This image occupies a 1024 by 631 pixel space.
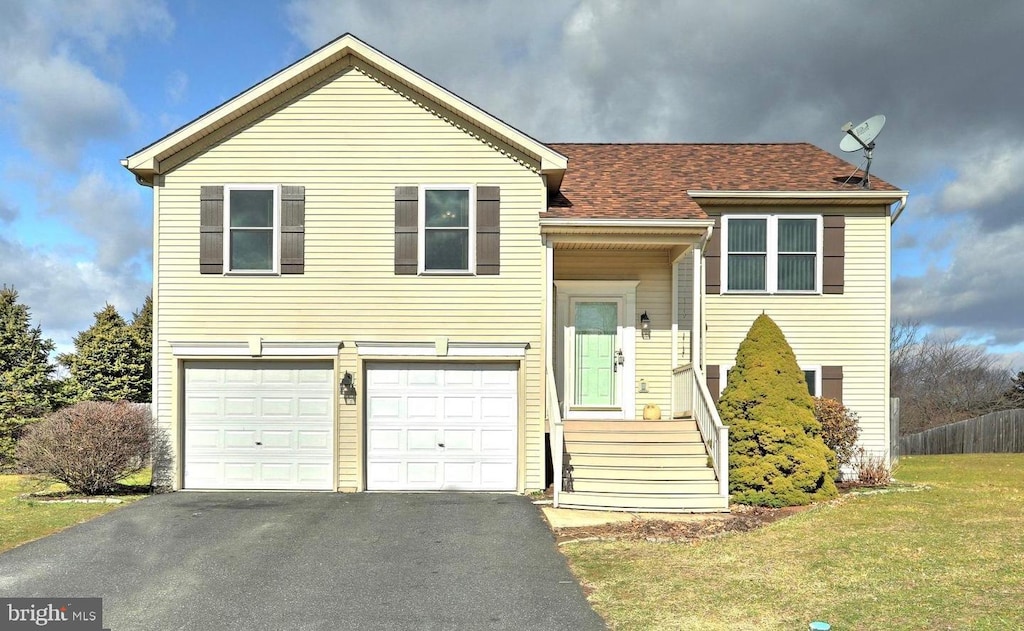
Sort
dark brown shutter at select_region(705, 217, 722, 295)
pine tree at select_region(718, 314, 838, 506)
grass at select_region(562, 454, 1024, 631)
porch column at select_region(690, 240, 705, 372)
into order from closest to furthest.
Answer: grass at select_region(562, 454, 1024, 631) < pine tree at select_region(718, 314, 838, 506) < porch column at select_region(690, 240, 705, 372) < dark brown shutter at select_region(705, 217, 722, 295)

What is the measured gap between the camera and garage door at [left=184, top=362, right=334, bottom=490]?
13.3 m

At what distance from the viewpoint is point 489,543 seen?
9547 millimetres

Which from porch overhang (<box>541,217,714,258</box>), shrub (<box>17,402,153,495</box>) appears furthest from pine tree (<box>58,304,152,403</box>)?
porch overhang (<box>541,217,714,258</box>)

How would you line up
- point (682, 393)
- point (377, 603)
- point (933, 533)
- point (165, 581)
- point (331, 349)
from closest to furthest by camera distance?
point (377, 603) → point (165, 581) → point (933, 533) → point (331, 349) → point (682, 393)

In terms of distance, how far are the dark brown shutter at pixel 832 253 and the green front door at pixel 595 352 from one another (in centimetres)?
Result: 413

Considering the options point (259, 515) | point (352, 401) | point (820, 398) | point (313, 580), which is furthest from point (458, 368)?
point (820, 398)

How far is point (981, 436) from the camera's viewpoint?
25984 millimetres

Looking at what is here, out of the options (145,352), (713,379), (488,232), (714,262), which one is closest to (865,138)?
(714,262)

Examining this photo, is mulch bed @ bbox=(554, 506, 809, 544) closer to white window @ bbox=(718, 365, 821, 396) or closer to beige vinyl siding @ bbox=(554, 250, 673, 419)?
beige vinyl siding @ bbox=(554, 250, 673, 419)

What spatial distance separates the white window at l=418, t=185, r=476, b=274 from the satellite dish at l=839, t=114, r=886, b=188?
779 cm

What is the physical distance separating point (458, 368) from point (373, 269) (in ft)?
7.13

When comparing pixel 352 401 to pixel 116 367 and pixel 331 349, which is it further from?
pixel 116 367

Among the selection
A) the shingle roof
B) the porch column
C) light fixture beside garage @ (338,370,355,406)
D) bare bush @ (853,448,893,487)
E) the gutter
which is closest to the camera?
light fixture beside garage @ (338,370,355,406)
